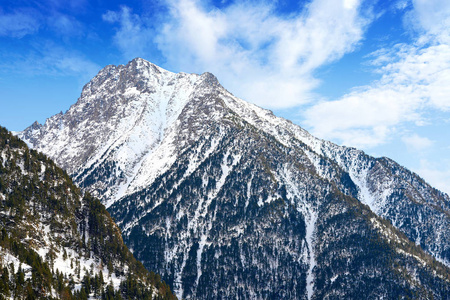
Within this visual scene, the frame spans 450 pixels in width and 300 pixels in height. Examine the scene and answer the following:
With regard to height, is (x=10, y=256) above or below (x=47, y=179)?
below

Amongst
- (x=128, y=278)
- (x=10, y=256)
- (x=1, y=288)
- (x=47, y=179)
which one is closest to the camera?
(x=1, y=288)

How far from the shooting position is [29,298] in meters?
134

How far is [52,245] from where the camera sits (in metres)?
166

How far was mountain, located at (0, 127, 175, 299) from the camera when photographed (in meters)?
142

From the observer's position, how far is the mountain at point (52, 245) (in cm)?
14212

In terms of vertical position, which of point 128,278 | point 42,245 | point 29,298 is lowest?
point 29,298

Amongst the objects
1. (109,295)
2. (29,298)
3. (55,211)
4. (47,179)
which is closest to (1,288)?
(29,298)

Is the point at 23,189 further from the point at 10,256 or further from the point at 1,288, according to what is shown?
the point at 1,288

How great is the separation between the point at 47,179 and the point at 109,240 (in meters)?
44.4

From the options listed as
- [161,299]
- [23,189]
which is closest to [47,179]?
[23,189]

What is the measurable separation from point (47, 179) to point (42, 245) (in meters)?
42.3

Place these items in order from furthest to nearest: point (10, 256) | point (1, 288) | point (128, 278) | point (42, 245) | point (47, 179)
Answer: point (47, 179) → point (128, 278) → point (42, 245) → point (10, 256) → point (1, 288)

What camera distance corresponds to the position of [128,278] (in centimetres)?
18012

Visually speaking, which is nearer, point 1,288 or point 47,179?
point 1,288
